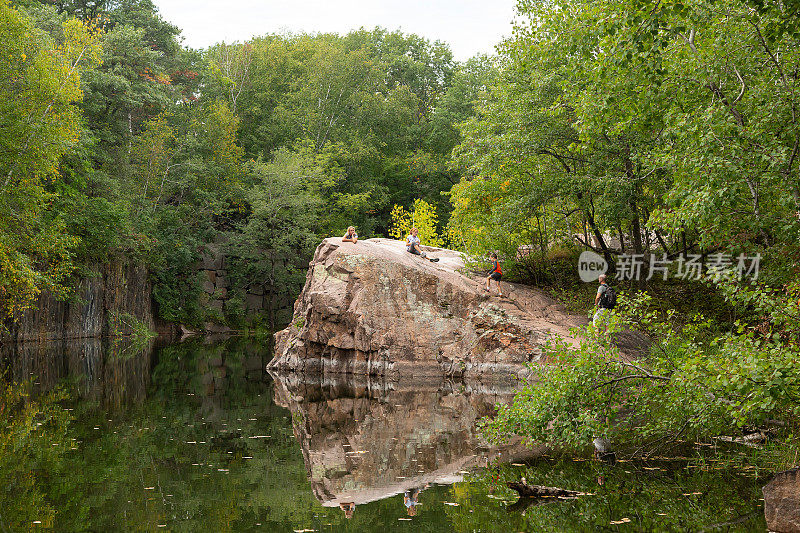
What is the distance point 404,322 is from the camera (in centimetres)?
2027

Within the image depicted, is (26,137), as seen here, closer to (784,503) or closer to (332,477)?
(332,477)

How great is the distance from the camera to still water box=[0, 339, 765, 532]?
22.0 feet

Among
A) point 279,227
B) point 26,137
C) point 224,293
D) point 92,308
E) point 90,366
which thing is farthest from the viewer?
point 279,227

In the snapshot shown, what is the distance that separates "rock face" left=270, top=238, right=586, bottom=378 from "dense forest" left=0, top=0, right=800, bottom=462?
2970 mm

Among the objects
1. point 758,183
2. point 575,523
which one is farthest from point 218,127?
point 575,523

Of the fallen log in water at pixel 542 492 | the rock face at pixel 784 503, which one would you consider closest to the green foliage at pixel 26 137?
the fallen log in water at pixel 542 492

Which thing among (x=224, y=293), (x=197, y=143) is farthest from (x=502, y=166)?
(x=224, y=293)

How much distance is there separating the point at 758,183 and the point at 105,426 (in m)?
11.2

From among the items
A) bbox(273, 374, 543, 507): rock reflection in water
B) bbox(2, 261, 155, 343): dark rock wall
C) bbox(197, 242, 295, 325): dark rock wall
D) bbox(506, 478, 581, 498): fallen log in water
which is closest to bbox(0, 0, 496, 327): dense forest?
bbox(197, 242, 295, 325): dark rock wall

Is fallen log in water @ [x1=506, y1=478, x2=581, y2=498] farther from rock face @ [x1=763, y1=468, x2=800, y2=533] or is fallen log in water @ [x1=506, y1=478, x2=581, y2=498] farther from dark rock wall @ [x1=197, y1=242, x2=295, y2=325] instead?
dark rock wall @ [x1=197, y1=242, x2=295, y2=325]

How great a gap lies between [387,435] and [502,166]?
1269cm

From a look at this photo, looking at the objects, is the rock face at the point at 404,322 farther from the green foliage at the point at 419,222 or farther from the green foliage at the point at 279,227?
the green foliage at the point at 279,227

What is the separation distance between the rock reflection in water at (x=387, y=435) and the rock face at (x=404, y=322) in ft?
4.39

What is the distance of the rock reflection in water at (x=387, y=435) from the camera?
27.5 ft
